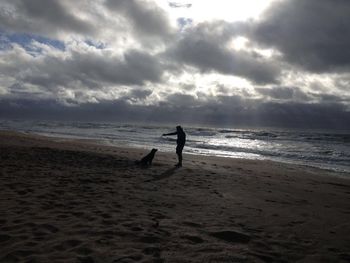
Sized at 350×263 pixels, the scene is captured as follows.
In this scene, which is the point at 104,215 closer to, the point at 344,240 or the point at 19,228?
the point at 19,228

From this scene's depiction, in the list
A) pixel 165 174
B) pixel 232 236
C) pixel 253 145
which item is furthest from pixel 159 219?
pixel 253 145

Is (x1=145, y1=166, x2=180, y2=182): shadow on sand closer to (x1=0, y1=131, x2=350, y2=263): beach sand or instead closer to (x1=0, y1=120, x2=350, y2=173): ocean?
(x1=0, y1=131, x2=350, y2=263): beach sand

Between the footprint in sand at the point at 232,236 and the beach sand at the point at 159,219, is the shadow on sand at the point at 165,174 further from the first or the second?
the footprint in sand at the point at 232,236

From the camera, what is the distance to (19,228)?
14.0 ft

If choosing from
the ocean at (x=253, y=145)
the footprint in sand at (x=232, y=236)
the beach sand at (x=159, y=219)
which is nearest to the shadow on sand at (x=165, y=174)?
the beach sand at (x=159, y=219)

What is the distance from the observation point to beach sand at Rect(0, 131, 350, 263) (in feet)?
12.6

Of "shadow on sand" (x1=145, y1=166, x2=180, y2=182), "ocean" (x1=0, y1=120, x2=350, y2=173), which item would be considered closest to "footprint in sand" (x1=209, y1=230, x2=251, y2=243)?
"shadow on sand" (x1=145, y1=166, x2=180, y2=182)

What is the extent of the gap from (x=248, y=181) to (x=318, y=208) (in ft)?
10.8

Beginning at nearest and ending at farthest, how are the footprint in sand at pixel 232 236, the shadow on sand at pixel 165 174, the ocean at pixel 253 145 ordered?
the footprint in sand at pixel 232 236, the shadow on sand at pixel 165 174, the ocean at pixel 253 145

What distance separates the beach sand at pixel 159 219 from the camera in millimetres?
3846

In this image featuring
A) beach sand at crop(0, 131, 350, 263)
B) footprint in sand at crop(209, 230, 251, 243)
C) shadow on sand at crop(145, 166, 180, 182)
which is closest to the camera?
beach sand at crop(0, 131, 350, 263)

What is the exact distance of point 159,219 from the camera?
16.8ft

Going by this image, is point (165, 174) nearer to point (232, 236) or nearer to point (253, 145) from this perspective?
point (232, 236)

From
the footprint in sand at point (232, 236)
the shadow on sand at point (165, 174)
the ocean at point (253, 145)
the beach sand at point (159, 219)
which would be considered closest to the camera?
the beach sand at point (159, 219)
